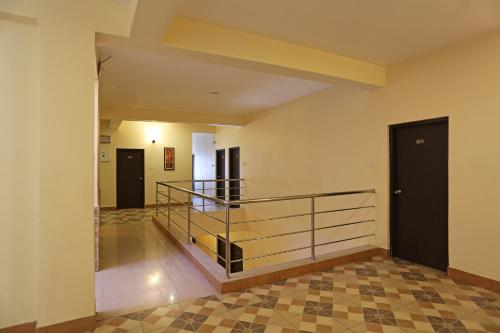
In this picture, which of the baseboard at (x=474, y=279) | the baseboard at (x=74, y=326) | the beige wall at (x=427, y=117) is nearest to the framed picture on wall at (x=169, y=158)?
the beige wall at (x=427, y=117)

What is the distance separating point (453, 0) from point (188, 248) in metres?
3.82

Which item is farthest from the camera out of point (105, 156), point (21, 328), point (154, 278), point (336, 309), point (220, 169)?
point (220, 169)

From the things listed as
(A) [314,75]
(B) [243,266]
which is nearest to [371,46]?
(A) [314,75]

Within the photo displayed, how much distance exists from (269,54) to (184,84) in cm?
199

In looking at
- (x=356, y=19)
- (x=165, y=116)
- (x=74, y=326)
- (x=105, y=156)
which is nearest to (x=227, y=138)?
(x=165, y=116)

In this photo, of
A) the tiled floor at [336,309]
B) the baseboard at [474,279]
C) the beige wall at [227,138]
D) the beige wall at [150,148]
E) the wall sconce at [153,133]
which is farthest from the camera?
the wall sconce at [153,133]

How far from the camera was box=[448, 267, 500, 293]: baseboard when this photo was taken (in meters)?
2.78

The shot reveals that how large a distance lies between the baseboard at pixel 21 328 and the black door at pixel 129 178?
6524mm

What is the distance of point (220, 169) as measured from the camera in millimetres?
9617

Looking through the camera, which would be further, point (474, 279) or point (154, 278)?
point (154, 278)

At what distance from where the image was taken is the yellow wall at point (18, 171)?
6.73 feet

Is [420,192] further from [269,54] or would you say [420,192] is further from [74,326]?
[74,326]

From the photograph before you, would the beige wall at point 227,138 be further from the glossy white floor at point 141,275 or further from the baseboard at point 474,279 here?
the baseboard at point 474,279

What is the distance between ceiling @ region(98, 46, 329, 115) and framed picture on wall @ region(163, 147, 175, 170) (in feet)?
8.80
